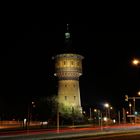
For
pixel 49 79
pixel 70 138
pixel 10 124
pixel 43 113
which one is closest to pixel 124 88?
pixel 49 79

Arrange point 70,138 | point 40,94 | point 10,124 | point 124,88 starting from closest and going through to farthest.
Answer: point 70,138 → point 10,124 → point 40,94 → point 124,88

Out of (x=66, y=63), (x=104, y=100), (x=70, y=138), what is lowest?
(x=70, y=138)

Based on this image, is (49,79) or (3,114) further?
(49,79)

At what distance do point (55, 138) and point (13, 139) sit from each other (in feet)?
17.7

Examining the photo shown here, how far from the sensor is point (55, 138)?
40562 mm

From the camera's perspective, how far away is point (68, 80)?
87.2 meters

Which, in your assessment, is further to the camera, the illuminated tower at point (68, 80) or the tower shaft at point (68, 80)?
the tower shaft at point (68, 80)

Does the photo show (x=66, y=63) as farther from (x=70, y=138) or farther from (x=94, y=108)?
(x=70, y=138)

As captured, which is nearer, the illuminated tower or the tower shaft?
the illuminated tower

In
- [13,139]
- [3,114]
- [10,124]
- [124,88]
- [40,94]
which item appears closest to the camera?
[13,139]

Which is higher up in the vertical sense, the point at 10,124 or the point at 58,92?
the point at 58,92

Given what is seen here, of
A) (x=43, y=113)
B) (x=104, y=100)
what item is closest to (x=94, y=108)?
(x=104, y=100)

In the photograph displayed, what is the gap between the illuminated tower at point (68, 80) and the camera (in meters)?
86.7

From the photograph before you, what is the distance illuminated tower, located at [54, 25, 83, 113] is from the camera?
86688 millimetres
